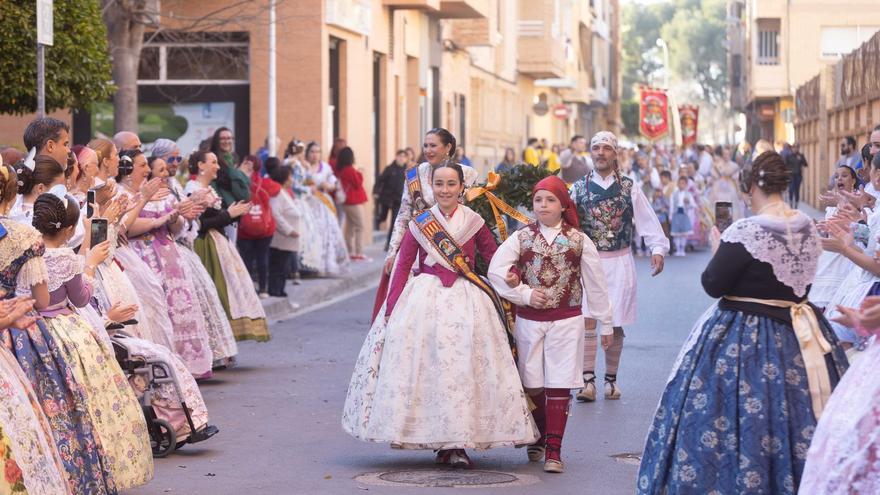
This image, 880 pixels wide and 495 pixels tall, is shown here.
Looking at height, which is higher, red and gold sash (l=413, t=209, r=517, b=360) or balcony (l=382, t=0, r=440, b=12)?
balcony (l=382, t=0, r=440, b=12)

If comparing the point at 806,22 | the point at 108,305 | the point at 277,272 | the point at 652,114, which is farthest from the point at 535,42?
the point at 108,305

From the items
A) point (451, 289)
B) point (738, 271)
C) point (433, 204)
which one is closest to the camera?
point (738, 271)

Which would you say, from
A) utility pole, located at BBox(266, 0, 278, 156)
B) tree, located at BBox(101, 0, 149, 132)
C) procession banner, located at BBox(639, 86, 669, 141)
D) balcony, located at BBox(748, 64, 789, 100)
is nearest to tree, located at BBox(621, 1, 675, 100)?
balcony, located at BBox(748, 64, 789, 100)

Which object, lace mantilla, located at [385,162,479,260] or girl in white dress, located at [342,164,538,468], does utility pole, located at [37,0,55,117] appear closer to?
lace mantilla, located at [385,162,479,260]

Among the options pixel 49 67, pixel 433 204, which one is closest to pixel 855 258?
pixel 433 204

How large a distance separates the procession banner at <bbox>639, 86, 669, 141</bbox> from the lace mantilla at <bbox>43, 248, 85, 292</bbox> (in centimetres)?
5506

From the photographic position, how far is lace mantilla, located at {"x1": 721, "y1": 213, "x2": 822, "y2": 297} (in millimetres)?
6938

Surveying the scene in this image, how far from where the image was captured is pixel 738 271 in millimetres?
6945

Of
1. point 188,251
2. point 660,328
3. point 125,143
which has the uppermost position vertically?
point 125,143

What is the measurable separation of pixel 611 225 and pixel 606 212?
10 cm

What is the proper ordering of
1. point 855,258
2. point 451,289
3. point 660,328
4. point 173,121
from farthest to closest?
point 173,121 < point 660,328 < point 451,289 < point 855,258

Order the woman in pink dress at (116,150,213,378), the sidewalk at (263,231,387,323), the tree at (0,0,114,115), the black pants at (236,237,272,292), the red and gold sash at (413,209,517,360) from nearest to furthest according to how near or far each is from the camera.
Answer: the red and gold sash at (413,209,517,360) → the woman in pink dress at (116,150,213,378) → the tree at (0,0,114,115) → the black pants at (236,237,272,292) → the sidewalk at (263,231,387,323)

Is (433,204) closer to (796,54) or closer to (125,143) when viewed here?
(125,143)

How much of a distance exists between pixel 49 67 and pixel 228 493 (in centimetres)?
1011
